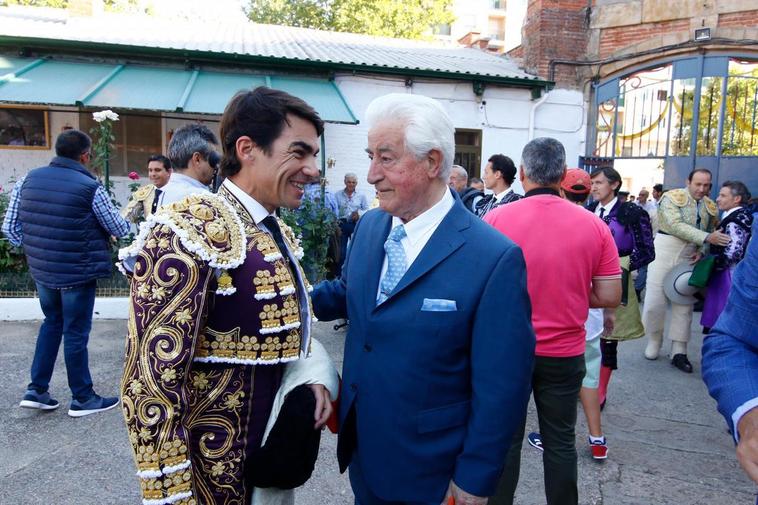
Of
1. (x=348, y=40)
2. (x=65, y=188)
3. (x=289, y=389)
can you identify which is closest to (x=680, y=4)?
(x=348, y=40)

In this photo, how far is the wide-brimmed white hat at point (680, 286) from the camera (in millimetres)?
5527

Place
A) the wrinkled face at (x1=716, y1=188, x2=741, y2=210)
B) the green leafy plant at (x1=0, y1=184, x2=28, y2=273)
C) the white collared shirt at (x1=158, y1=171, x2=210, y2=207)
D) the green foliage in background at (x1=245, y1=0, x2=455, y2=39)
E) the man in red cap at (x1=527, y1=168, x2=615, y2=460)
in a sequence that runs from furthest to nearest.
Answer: the green foliage in background at (x1=245, y1=0, x2=455, y2=39) → the green leafy plant at (x1=0, y1=184, x2=28, y2=273) → the wrinkled face at (x1=716, y1=188, x2=741, y2=210) → the white collared shirt at (x1=158, y1=171, x2=210, y2=207) → the man in red cap at (x1=527, y1=168, x2=615, y2=460)

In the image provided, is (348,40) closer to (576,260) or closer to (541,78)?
(541,78)

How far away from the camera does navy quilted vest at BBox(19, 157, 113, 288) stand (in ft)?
13.1

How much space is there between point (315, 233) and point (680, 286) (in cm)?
443

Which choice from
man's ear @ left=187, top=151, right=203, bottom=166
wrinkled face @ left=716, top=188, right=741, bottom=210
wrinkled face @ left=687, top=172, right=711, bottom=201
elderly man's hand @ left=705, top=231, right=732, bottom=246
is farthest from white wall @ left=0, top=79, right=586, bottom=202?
man's ear @ left=187, top=151, right=203, bottom=166

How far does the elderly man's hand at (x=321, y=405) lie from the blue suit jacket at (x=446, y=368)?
0.15 metres

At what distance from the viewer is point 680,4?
31.8ft

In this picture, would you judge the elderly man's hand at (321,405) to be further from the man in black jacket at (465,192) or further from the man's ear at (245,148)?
the man in black jacket at (465,192)

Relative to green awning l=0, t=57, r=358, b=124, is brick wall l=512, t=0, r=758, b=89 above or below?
above

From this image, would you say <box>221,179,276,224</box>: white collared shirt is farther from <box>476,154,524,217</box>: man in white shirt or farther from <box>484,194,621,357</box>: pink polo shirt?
<box>476,154,524,217</box>: man in white shirt

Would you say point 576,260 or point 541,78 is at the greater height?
point 541,78

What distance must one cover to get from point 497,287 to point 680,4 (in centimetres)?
1047

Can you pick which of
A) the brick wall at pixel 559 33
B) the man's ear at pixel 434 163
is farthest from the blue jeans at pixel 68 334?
the brick wall at pixel 559 33
